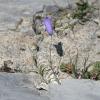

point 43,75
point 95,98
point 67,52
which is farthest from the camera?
point 67,52

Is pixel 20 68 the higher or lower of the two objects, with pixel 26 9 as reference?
lower

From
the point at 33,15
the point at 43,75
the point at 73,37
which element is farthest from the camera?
the point at 33,15

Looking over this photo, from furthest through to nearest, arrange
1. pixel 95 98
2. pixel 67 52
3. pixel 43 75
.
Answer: pixel 67 52
pixel 43 75
pixel 95 98

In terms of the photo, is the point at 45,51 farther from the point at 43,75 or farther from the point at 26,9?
the point at 26,9

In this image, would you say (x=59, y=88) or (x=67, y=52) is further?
(x=67, y=52)

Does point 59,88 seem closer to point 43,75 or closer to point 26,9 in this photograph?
point 43,75

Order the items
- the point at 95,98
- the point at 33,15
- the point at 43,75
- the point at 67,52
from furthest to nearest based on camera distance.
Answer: the point at 33,15
the point at 67,52
the point at 43,75
the point at 95,98

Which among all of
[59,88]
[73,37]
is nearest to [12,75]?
[59,88]

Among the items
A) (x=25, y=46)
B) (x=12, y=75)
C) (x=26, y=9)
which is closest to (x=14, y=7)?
(x=26, y=9)

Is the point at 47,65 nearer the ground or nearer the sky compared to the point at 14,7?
nearer the ground
